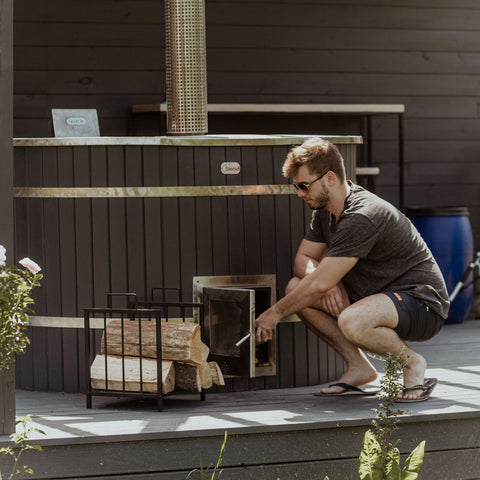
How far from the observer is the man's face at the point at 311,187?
3877mm

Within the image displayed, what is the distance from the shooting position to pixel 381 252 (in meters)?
3.91

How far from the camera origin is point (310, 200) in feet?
12.9

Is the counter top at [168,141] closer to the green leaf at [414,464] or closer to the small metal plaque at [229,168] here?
the small metal plaque at [229,168]

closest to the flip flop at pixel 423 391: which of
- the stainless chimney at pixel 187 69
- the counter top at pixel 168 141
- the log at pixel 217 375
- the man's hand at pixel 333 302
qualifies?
the man's hand at pixel 333 302

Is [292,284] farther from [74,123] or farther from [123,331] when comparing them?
[74,123]

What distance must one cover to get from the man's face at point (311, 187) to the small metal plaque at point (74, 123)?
1.28 meters

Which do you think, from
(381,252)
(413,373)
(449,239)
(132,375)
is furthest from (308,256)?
(449,239)

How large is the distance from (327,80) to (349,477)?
142 inches

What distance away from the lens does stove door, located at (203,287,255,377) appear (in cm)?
391

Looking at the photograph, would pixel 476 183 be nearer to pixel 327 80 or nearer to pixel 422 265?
pixel 327 80

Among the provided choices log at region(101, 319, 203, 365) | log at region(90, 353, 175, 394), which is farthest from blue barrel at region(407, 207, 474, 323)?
log at region(90, 353, 175, 394)

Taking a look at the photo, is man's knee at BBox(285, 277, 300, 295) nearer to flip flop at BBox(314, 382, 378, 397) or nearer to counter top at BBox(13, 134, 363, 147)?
flip flop at BBox(314, 382, 378, 397)

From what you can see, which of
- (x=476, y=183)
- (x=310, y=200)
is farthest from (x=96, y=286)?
(x=476, y=183)

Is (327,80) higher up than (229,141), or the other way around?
(327,80)
